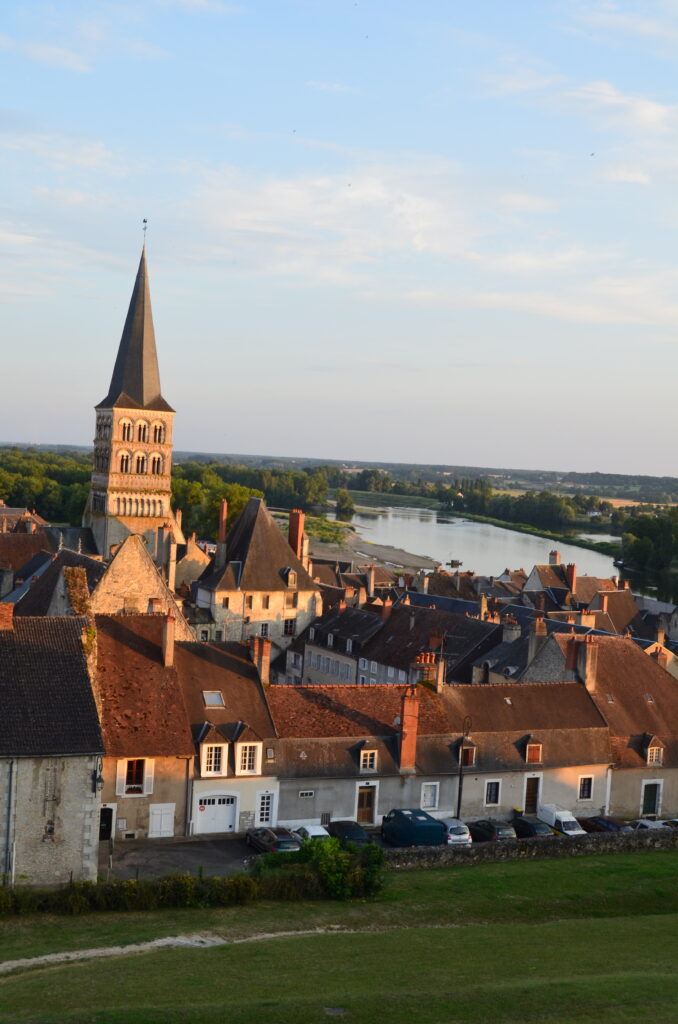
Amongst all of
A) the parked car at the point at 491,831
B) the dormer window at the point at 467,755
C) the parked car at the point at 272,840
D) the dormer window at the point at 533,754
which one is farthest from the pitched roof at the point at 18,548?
the parked car at the point at 491,831

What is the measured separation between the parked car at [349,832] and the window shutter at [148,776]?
5272 mm

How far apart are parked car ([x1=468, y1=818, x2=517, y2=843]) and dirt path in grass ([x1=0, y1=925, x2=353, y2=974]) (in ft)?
32.1

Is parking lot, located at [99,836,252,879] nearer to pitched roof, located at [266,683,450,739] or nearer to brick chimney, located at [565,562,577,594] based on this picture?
pitched roof, located at [266,683,450,739]

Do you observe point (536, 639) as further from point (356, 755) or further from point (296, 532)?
point (296, 532)

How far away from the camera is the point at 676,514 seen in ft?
518

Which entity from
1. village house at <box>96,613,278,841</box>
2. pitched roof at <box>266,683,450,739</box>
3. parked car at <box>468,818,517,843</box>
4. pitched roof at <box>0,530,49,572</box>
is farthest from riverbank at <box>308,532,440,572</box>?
parked car at <box>468,818,517,843</box>

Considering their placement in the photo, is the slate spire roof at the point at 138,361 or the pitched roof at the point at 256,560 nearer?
the pitched roof at the point at 256,560

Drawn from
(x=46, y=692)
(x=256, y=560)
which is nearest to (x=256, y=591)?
(x=256, y=560)

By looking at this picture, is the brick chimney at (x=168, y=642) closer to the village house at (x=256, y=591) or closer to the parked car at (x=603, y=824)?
the parked car at (x=603, y=824)

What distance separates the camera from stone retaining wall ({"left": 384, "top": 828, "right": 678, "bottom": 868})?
27.7 metres

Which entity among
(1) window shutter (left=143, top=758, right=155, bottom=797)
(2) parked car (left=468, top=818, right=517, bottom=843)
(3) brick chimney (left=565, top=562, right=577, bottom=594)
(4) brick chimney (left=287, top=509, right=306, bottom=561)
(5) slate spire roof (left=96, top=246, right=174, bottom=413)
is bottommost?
(2) parked car (left=468, top=818, right=517, bottom=843)

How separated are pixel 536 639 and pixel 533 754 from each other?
697 centimetres

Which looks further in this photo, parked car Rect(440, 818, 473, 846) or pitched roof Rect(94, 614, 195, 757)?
pitched roof Rect(94, 614, 195, 757)

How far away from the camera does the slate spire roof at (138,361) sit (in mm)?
79000
